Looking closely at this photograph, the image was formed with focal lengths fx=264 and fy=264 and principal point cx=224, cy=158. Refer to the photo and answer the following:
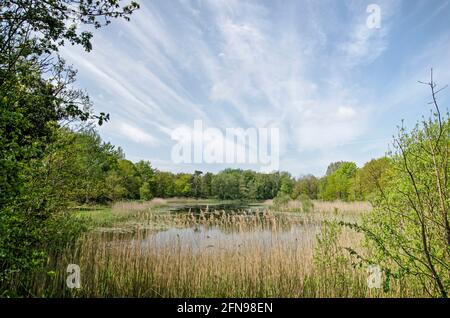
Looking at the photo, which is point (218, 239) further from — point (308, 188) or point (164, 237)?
point (308, 188)

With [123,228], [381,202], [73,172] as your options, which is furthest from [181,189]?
[381,202]

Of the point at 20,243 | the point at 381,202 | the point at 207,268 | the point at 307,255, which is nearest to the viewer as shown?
the point at 20,243

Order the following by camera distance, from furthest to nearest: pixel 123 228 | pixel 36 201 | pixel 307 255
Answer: pixel 123 228 → pixel 307 255 → pixel 36 201

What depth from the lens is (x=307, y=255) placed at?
4.86 m

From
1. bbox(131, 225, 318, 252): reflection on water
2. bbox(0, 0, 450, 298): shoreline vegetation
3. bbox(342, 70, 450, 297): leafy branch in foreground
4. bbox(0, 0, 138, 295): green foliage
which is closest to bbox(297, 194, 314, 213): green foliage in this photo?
bbox(131, 225, 318, 252): reflection on water

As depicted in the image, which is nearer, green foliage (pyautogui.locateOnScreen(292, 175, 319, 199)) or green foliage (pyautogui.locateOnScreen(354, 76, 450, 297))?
green foliage (pyautogui.locateOnScreen(354, 76, 450, 297))

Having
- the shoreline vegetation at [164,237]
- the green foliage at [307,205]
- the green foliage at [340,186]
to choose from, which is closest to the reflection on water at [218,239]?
the shoreline vegetation at [164,237]

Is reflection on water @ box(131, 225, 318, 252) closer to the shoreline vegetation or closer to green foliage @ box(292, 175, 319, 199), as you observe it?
the shoreline vegetation

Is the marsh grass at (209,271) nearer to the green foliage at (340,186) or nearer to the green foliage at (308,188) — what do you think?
the green foliage at (340,186)

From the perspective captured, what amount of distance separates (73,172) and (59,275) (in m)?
2.34

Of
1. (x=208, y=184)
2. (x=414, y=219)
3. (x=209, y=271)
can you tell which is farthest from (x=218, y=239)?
(x=208, y=184)

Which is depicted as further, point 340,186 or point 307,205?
point 340,186

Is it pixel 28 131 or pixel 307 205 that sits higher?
pixel 28 131
